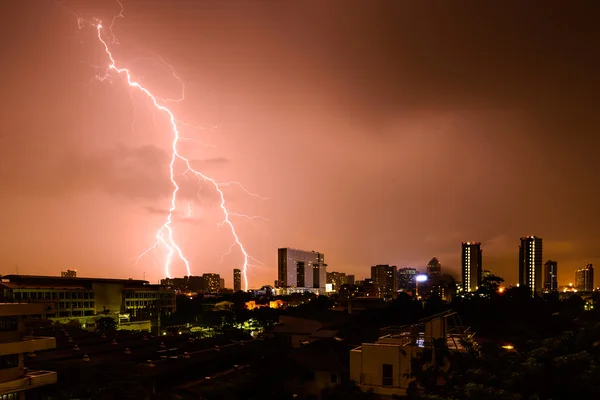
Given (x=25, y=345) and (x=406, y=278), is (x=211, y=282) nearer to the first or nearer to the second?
(x=406, y=278)

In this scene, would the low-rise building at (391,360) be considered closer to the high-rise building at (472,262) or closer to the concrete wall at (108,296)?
the concrete wall at (108,296)

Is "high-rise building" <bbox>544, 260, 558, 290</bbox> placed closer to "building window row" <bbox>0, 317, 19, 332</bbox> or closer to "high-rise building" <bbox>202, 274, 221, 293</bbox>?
"high-rise building" <bbox>202, 274, 221, 293</bbox>

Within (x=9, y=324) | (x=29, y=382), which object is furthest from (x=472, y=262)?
(x=9, y=324)

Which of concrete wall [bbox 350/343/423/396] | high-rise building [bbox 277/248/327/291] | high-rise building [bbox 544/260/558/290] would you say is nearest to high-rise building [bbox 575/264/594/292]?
high-rise building [bbox 544/260/558/290]

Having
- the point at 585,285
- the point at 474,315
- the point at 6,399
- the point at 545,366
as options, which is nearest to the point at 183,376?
the point at 6,399

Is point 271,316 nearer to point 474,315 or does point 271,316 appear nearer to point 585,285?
point 474,315

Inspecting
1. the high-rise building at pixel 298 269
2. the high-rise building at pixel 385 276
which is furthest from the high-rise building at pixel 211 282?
the high-rise building at pixel 385 276
